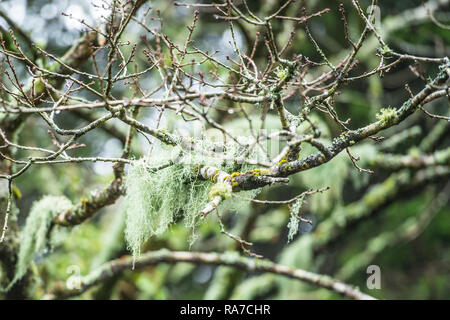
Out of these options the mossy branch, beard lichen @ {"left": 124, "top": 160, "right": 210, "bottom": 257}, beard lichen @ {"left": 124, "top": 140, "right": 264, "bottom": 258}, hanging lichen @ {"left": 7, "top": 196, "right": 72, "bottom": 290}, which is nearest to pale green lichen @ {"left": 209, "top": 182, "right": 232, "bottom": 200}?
beard lichen @ {"left": 124, "top": 140, "right": 264, "bottom": 258}

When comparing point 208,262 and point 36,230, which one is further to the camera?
point 208,262

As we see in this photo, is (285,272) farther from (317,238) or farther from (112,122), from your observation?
(112,122)

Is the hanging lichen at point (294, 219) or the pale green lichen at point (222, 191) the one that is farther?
the hanging lichen at point (294, 219)

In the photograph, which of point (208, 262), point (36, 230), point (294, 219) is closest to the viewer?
point (294, 219)

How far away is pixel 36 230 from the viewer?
3670 millimetres

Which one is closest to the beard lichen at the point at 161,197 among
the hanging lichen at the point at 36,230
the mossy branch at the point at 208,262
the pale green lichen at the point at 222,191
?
the pale green lichen at the point at 222,191

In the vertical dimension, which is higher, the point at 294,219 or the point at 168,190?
the point at 168,190

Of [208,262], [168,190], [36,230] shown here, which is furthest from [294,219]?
[36,230]

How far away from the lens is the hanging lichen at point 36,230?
362 centimetres

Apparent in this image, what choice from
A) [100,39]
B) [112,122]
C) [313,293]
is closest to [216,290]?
[313,293]

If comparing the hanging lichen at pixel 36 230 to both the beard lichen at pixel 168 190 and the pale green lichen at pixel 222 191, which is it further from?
the pale green lichen at pixel 222 191

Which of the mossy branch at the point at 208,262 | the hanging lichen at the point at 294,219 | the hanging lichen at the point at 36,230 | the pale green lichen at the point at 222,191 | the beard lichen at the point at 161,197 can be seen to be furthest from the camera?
the mossy branch at the point at 208,262

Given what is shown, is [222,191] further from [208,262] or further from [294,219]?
[208,262]

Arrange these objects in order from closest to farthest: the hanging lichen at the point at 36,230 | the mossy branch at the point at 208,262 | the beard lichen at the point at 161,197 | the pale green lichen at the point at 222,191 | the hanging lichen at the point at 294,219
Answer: the pale green lichen at the point at 222,191 < the hanging lichen at the point at 294,219 < the beard lichen at the point at 161,197 < the hanging lichen at the point at 36,230 < the mossy branch at the point at 208,262
